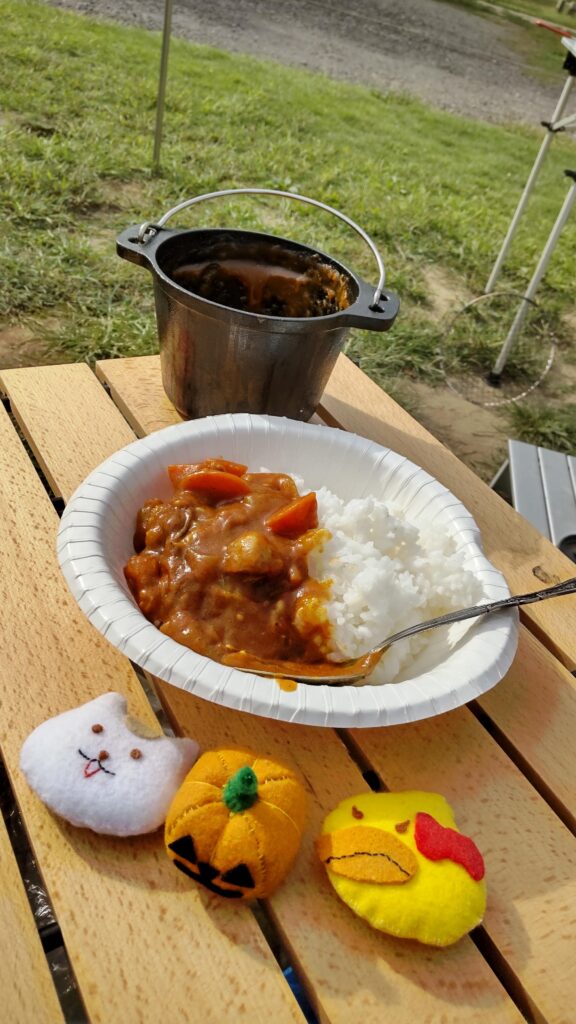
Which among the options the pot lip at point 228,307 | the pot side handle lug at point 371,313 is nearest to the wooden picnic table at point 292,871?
the pot lip at point 228,307

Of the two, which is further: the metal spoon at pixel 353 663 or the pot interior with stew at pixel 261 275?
the pot interior with stew at pixel 261 275

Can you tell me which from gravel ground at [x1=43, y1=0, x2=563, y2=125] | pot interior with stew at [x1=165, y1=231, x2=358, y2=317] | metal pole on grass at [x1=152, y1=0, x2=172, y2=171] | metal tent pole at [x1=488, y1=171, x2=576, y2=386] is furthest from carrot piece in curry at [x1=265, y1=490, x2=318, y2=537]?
gravel ground at [x1=43, y1=0, x2=563, y2=125]

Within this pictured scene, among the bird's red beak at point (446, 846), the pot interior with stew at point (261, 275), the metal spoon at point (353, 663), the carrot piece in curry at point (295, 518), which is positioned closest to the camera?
the bird's red beak at point (446, 846)

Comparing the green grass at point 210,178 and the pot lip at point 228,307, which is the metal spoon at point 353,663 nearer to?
the pot lip at point 228,307

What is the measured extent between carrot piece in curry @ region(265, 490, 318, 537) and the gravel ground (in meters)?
7.30

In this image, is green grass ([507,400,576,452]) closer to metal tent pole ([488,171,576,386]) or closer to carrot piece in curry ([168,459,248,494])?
metal tent pole ([488,171,576,386])

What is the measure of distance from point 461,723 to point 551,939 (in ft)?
1.01

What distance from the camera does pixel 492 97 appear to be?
937 centimetres

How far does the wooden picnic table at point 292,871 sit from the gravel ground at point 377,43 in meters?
7.39

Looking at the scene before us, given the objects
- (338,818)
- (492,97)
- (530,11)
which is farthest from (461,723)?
(530,11)

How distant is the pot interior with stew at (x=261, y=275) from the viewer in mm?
1574

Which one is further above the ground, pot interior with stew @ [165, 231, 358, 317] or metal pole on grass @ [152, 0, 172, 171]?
pot interior with stew @ [165, 231, 358, 317]

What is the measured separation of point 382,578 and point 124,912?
1.75 ft

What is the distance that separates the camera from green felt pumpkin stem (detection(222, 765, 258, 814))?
86 centimetres
